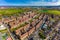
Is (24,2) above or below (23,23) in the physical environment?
above

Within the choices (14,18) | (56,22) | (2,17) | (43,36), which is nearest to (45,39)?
(43,36)

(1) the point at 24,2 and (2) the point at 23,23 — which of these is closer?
(2) the point at 23,23

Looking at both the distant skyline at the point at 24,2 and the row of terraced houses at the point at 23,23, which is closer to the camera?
the row of terraced houses at the point at 23,23

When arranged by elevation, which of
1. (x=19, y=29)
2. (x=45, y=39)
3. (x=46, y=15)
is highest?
(x=46, y=15)

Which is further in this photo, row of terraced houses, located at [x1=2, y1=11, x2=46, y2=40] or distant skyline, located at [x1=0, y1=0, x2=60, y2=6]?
distant skyline, located at [x1=0, y1=0, x2=60, y2=6]

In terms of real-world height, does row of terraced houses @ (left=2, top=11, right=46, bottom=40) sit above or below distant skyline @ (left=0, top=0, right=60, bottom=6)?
below

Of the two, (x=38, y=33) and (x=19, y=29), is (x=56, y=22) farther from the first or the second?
(x=19, y=29)

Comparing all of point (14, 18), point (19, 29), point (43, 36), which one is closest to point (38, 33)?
point (43, 36)

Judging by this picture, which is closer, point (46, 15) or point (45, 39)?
point (45, 39)

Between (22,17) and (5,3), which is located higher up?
(5,3)

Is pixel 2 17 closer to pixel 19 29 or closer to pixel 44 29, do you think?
pixel 19 29

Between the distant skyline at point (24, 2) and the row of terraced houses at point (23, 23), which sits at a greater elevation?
the distant skyline at point (24, 2)
